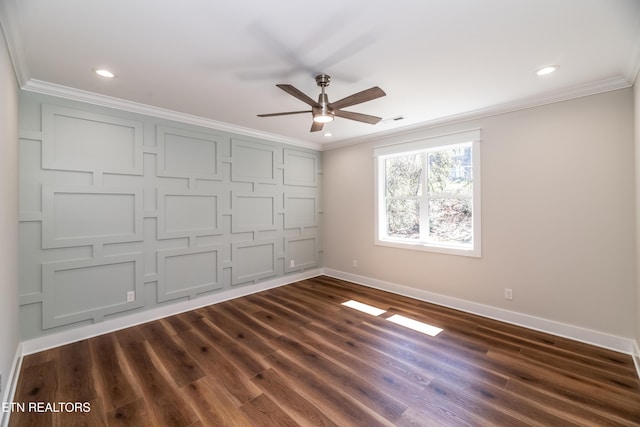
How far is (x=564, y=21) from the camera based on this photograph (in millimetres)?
1711

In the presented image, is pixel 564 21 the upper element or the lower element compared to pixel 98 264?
upper

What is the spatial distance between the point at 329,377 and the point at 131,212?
277 cm

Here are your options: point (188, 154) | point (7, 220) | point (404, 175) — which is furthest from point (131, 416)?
point (404, 175)

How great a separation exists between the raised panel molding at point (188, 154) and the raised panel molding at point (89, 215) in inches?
19.6

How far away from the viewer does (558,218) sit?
2.84 meters

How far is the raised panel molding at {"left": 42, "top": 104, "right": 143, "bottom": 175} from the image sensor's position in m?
2.63

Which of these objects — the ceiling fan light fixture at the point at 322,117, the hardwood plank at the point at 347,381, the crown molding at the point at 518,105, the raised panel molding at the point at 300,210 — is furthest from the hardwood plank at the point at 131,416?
the crown molding at the point at 518,105

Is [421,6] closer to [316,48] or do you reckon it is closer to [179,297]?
[316,48]

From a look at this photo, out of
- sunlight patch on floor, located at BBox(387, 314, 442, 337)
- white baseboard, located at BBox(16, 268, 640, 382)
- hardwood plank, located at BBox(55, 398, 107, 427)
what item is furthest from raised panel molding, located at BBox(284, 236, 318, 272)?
hardwood plank, located at BBox(55, 398, 107, 427)

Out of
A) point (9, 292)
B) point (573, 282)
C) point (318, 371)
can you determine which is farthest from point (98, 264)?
point (573, 282)

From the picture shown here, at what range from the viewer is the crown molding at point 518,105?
2531 millimetres

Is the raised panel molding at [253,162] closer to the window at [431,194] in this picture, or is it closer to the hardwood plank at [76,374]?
the window at [431,194]

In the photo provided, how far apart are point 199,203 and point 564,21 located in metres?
3.88

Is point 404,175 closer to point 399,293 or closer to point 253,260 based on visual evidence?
point 399,293
